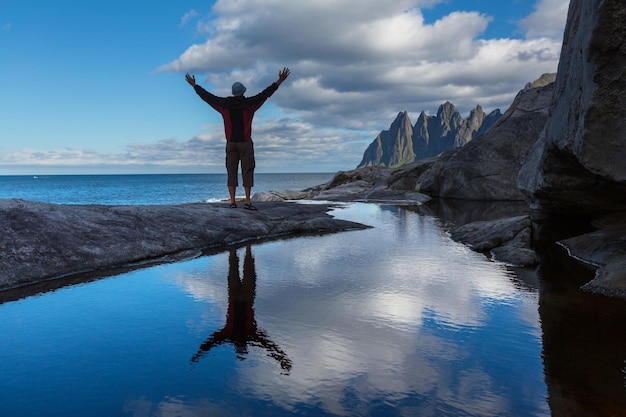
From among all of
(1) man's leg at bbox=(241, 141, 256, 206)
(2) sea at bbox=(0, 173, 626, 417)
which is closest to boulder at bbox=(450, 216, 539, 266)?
(2) sea at bbox=(0, 173, 626, 417)

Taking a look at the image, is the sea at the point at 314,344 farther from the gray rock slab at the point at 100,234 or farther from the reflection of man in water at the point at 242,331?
the gray rock slab at the point at 100,234

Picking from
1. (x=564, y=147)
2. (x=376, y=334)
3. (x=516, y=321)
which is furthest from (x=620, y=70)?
(x=376, y=334)

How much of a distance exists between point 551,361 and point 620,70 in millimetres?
3586

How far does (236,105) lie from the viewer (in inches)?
442

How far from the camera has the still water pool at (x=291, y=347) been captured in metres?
2.89

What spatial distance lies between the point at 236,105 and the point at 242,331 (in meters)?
8.15

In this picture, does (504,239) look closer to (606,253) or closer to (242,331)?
(606,253)

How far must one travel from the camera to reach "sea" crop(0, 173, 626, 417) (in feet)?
9.46

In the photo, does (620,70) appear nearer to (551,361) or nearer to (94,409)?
(551,361)

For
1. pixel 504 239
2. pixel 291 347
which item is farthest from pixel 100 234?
pixel 504 239

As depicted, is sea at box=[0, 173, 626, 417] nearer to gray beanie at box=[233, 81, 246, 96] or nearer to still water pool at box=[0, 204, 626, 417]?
still water pool at box=[0, 204, 626, 417]

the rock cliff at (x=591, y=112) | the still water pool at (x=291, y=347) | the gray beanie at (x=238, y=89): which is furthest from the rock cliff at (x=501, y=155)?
the still water pool at (x=291, y=347)

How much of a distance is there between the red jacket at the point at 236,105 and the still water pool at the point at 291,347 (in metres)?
5.69

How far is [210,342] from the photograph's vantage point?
12.7ft
